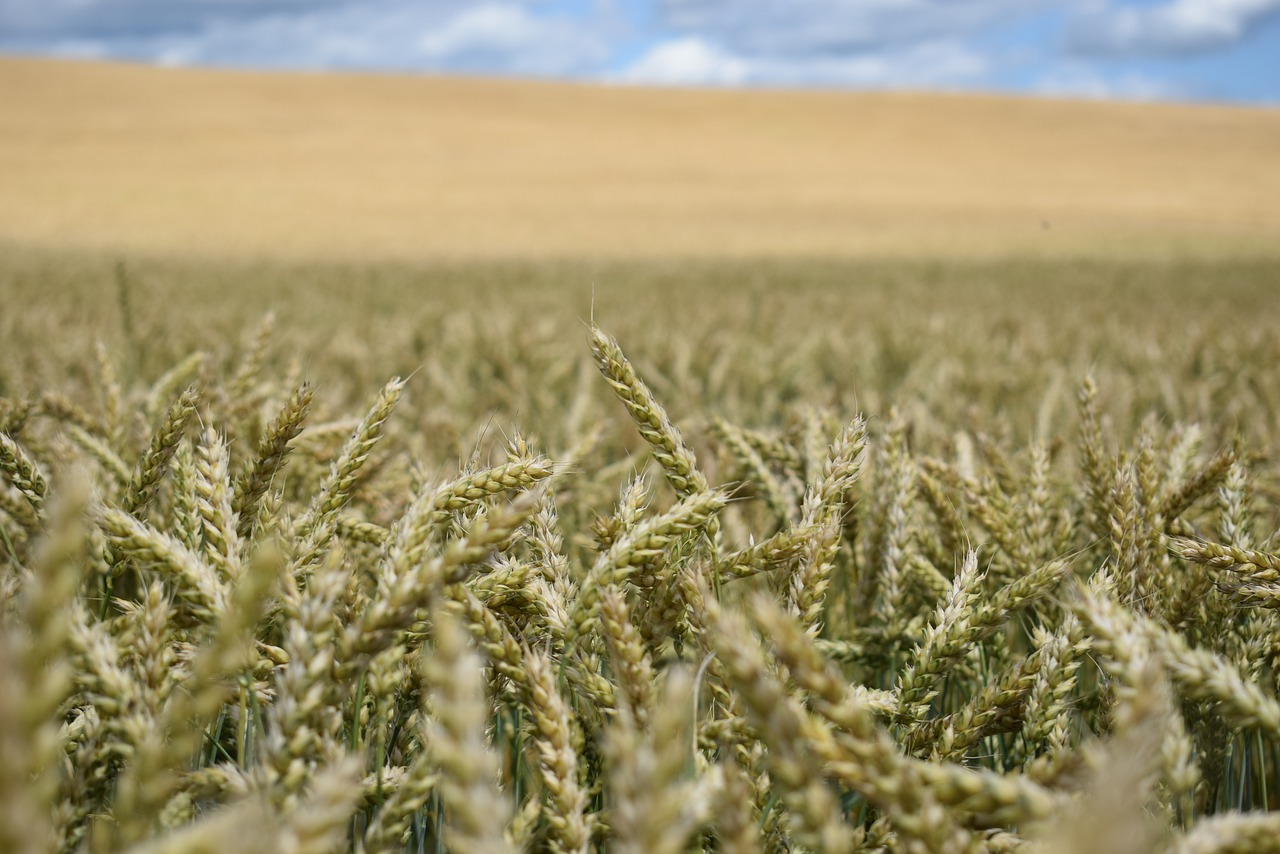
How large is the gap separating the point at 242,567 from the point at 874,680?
1153 mm

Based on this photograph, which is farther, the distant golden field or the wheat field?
the distant golden field

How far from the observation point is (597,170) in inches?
1634

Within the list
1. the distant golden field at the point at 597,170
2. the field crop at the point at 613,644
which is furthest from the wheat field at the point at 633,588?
the distant golden field at the point at 597,170

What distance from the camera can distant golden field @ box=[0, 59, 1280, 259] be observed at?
73.2ft

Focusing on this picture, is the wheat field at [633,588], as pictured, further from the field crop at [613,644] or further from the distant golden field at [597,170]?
the distant golden field at [597,170]

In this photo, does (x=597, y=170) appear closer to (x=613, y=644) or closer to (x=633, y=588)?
(x=633, y=588)

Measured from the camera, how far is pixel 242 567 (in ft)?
3.17

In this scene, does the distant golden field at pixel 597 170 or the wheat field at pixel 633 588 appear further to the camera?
the distant golden field at pixel 597 170

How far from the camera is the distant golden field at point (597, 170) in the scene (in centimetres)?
2230

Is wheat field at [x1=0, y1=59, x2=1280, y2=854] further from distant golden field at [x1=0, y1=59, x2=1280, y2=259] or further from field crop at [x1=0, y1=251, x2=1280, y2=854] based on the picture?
distant golden field at [x1=0, y1=59, x2=1280, y2=259]

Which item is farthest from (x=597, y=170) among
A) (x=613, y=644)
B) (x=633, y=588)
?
(x=613, y=644)

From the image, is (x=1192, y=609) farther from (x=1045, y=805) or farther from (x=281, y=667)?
(x=281, y=667)

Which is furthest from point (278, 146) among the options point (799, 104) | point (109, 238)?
point (799, 104)

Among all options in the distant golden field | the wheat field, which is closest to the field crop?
the wheat field
